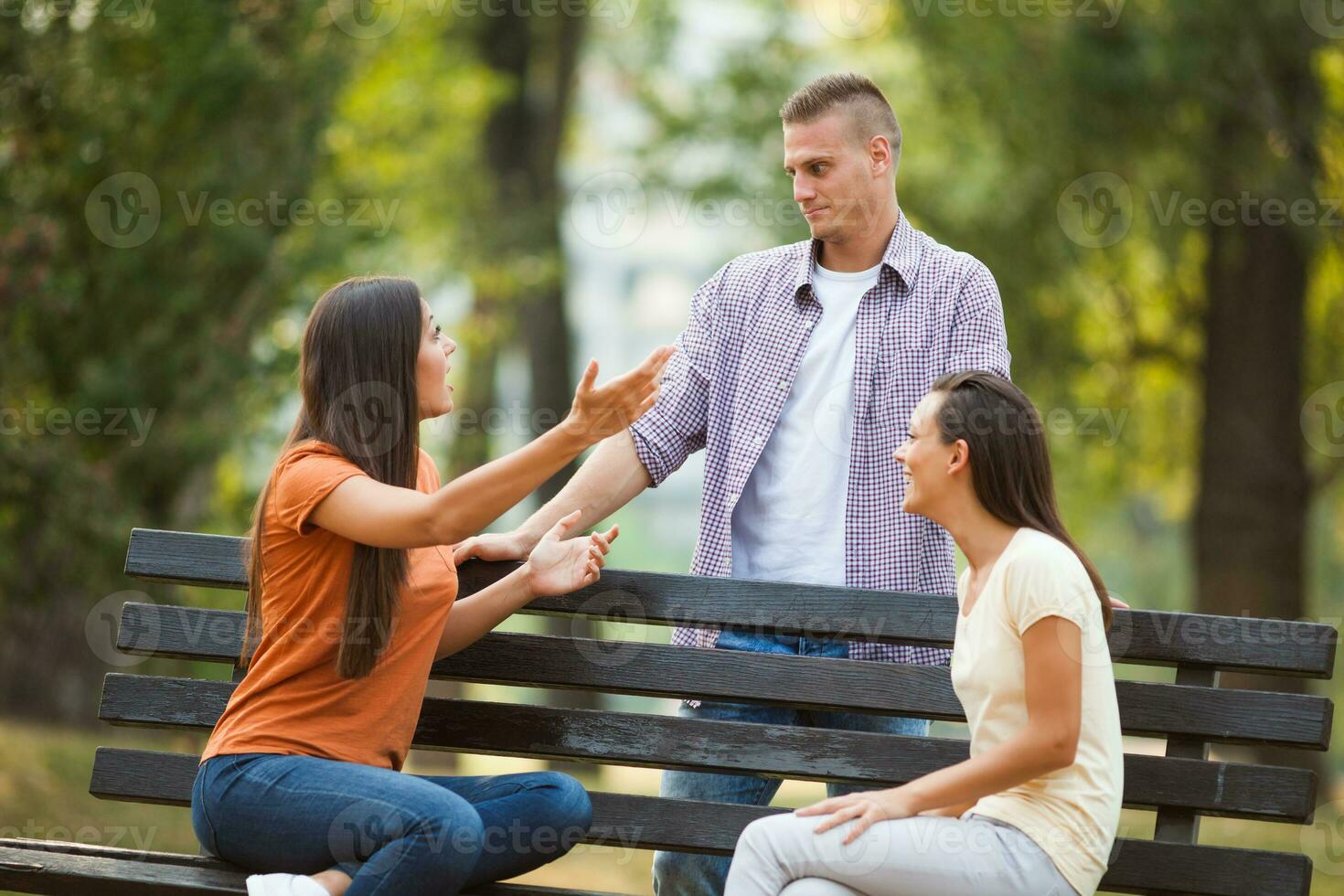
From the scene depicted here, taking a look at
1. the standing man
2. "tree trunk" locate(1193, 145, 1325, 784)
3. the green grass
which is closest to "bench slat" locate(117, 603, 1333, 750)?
the standing man

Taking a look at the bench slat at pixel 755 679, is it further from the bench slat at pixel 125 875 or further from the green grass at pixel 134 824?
the green grass at pixel 134 824

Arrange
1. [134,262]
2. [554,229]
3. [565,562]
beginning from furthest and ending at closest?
[554,229], [134,262], [565,562]

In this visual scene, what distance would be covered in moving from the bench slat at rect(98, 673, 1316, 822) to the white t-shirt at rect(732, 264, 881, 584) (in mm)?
413

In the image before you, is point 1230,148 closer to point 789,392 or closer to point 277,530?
point 789,392

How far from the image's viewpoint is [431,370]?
3104 mm

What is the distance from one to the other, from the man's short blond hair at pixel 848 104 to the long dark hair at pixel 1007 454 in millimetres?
1059

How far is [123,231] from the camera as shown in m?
7.09

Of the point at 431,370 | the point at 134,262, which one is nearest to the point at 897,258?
the point at 431,370

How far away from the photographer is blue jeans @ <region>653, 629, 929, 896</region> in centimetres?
346

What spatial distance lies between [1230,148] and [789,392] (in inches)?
260

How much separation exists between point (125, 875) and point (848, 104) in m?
2.49

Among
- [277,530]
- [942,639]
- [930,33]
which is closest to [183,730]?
[277,530]

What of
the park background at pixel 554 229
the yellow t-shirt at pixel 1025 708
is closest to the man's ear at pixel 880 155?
the yellow t-shirt at pixel 1025 708

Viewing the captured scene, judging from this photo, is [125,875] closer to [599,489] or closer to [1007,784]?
[599,489]
